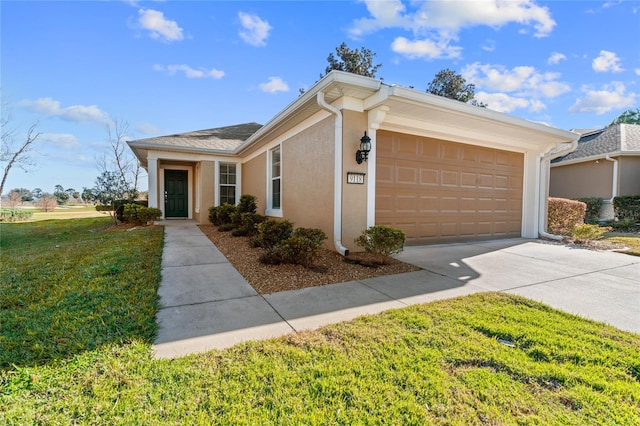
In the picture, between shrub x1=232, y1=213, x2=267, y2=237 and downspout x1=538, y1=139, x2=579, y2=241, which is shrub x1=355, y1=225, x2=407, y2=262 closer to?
shrub x1=232, y1=213, x2=267, y2=237

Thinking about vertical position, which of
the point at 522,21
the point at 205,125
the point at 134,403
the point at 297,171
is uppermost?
the point at 522,21

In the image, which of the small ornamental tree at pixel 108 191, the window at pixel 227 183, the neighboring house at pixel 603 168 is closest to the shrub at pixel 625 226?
the neighboring house at pixel 603 168

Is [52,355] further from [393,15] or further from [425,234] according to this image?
[393,15]

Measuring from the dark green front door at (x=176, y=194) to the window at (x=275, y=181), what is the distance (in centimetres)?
598

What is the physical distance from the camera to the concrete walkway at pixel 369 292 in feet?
8.90

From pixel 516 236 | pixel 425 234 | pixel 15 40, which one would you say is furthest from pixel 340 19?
pixel 15 40

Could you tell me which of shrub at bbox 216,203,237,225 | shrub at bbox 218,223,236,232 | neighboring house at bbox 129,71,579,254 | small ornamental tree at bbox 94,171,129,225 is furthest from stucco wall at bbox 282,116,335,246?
small ornamental tree at bbox 94,171,129,225

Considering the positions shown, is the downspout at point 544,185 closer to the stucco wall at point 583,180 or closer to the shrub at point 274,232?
the stucco wall at point 583,180

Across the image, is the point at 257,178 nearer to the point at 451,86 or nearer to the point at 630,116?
the point at 451,86

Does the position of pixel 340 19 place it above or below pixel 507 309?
above

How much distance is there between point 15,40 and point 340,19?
8.57 metres

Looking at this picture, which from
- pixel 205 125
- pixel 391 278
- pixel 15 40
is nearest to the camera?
pixel 391 278

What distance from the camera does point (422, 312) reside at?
304 cm

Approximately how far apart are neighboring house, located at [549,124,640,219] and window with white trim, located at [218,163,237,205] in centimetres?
1595
